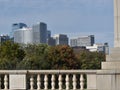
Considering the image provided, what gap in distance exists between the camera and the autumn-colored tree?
90.8 metres

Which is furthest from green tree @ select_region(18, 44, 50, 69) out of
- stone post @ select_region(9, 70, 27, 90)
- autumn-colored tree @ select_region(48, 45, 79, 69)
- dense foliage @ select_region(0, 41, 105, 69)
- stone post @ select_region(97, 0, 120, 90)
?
stone post @ select_region(97, 0, 120, 90)

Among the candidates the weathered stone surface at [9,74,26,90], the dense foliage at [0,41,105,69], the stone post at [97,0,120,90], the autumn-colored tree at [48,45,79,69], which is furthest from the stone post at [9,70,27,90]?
the autumn-colored tree at [48,45,79,69]

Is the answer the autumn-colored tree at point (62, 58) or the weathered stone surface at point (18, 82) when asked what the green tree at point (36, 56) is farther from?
the weathered stone surface at point (18, 82)

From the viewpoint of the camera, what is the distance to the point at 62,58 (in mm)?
94625

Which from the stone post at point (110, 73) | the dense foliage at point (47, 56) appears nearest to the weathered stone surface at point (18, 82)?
the stone post at point (110, 73)

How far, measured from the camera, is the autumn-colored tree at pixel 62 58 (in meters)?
90.8

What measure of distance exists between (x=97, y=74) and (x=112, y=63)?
0.80 meters

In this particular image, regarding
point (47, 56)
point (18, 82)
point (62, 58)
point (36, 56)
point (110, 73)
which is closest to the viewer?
point (110, 73)

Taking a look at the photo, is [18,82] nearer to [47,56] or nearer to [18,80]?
[18,80]

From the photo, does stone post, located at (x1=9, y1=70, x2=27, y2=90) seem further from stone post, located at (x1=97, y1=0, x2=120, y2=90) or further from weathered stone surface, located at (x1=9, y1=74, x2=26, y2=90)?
stone post, located at (x1=97, y1=0, x2=120, y2=90)

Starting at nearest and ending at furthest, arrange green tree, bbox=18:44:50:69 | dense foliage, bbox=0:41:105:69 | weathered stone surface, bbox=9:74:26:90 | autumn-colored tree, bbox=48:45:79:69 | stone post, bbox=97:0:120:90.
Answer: stone post, bbox=97:0:120:90 → weathered stone surface, bbox=9:74:26:90 → green tree, bbox=18:44:50:69 → dense foliage, bbox=0:41:105:69 → autumn-colored tree, bbox=48:45:79:69

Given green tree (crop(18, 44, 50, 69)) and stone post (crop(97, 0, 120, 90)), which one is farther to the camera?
green tree (crop(18, 44, 50, 69))

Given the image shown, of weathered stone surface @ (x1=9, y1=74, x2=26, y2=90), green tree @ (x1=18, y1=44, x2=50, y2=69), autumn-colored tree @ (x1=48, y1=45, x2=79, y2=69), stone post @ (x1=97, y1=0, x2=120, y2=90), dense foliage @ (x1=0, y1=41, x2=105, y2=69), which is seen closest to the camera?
stone post @ (x1=97, y1=0, x2=120, y2=90)

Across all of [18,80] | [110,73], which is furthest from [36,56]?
[110,73]
